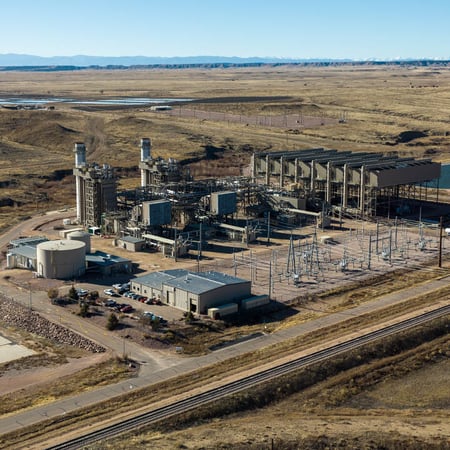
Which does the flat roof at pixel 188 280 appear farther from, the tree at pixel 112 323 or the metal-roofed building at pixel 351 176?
the metal-roofed building at pixel 351 176

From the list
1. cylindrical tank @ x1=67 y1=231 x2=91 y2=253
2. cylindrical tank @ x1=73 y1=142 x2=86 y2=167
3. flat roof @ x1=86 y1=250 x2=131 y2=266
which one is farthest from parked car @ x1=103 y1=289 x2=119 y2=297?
cylindrical tank @ x1=73 y1=142 x2=86 y2=167

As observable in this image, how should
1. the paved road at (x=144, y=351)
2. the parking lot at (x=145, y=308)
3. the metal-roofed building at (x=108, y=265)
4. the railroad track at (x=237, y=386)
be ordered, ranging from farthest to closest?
1. the metal-roofed building at (x=108, y=265)
2. the parking lot at (x=145, y=308)
3. the paved road at (x=144, y=351)
4. the railroad track at (x=237, y=386)

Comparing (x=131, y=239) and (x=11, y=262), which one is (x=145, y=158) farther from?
(x=11, y=262)

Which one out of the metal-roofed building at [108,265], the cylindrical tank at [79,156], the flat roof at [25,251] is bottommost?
the metal-roofed building at [108,265]

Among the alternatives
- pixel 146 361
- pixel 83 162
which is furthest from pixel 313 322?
pixel 83 162

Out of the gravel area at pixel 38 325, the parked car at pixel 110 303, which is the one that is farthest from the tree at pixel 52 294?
the parked car at pixel 110 303

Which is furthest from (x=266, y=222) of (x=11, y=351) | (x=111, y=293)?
(x=11, y=351)

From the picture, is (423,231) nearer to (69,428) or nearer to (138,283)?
(138,283)
